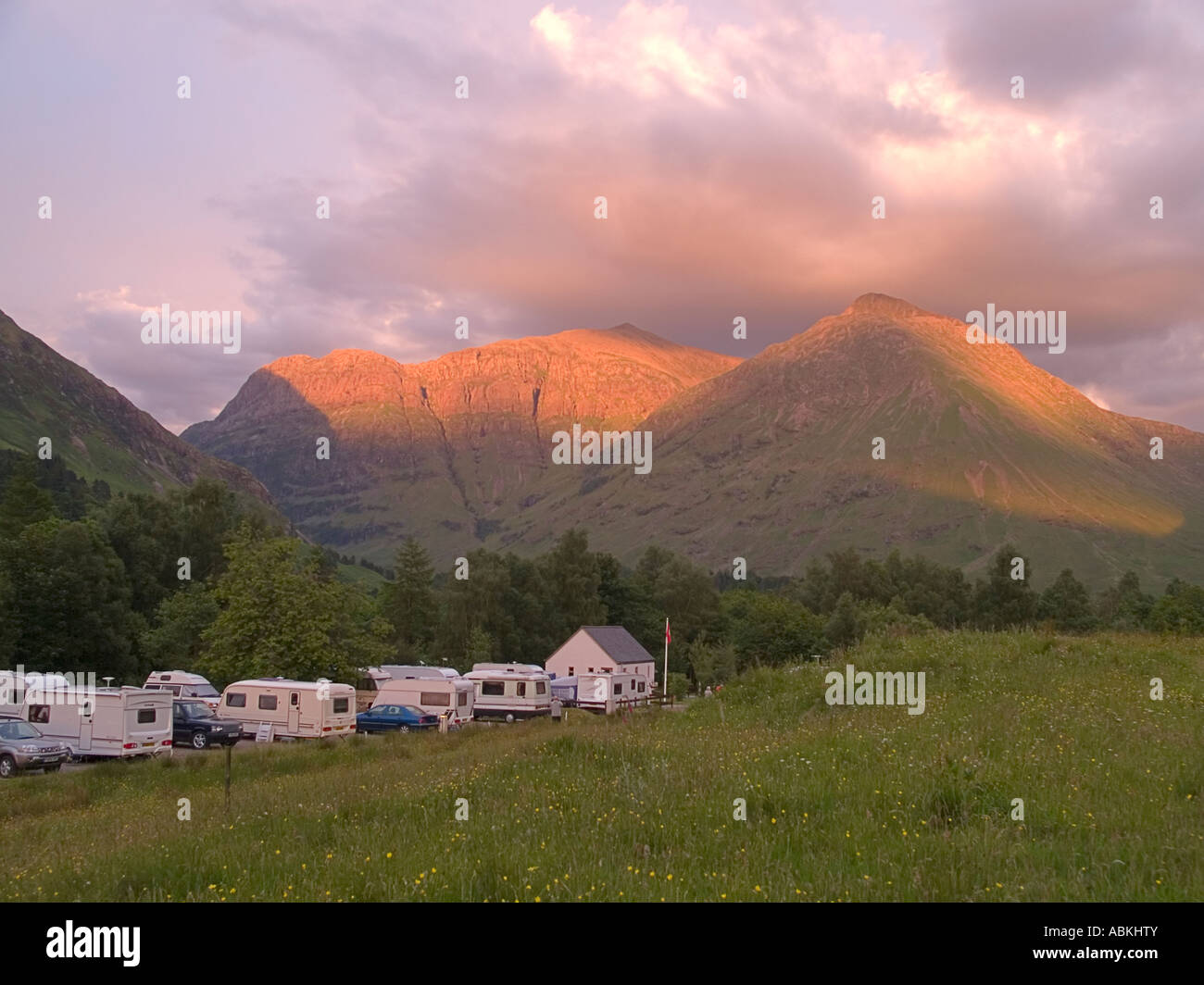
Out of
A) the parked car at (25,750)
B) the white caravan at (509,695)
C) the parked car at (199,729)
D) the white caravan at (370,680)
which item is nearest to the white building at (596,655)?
the white caravan at (370,680)

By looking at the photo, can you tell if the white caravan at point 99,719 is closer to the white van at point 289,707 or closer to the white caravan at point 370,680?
the white van at point 289,707

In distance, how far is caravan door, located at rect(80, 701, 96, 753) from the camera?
1256 inches

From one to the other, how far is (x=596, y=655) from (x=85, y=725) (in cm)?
5343

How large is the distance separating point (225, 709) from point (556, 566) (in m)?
67.5

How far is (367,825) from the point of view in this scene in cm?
1162

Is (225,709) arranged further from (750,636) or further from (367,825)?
(750,636)

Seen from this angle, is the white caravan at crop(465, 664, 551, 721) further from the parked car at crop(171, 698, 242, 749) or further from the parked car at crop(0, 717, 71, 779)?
the parked car at crop(0, 717, 71, 779)

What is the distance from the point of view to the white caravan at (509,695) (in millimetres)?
51000

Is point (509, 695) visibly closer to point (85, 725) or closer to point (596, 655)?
point (85, 725)

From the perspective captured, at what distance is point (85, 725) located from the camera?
3209 cm

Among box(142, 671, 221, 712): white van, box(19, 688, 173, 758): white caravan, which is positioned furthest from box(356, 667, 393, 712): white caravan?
box(19, 688, 173, 758): white caravan

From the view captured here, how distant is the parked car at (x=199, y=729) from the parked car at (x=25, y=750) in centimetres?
661

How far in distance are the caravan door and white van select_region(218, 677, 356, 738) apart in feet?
26.8
